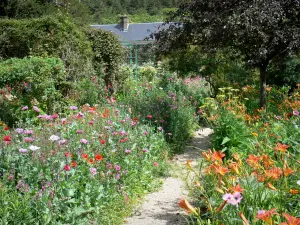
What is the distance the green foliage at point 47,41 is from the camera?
921cm

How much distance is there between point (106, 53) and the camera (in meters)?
11.1

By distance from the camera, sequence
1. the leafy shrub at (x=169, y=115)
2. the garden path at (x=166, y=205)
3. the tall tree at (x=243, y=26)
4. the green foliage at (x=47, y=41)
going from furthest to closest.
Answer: the green foliage at (x=47, y=41) → the leafy shrub at (x=169, y=115) → the tall tree at (x=243, y=26) → the garden path at (x=166, y=205)

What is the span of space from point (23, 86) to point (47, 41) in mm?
2103

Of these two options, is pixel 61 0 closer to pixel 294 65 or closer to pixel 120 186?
pixel 294 65

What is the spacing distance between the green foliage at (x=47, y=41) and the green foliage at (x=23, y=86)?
1.18 meters

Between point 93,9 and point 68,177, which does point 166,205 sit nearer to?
point 68,177

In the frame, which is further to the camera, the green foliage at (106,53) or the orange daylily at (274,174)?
the green foliage at (106,53)

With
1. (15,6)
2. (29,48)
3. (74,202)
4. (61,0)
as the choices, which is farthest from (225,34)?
(61,0)

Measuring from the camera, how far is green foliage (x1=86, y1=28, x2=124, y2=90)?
10.9 m

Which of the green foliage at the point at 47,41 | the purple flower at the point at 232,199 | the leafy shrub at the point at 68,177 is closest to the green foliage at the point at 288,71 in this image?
the green foliage at the point at 47,41

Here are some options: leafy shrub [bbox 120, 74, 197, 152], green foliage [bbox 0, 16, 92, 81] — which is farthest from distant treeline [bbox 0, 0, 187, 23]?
green foliage [bbox 0, 16, 92, 81]

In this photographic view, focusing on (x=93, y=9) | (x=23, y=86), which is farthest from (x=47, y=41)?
(x=93, y=9)

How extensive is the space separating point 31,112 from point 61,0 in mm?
9879

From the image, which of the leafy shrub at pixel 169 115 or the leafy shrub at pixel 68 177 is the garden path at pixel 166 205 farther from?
the leafy shrub at pixel 169 115
